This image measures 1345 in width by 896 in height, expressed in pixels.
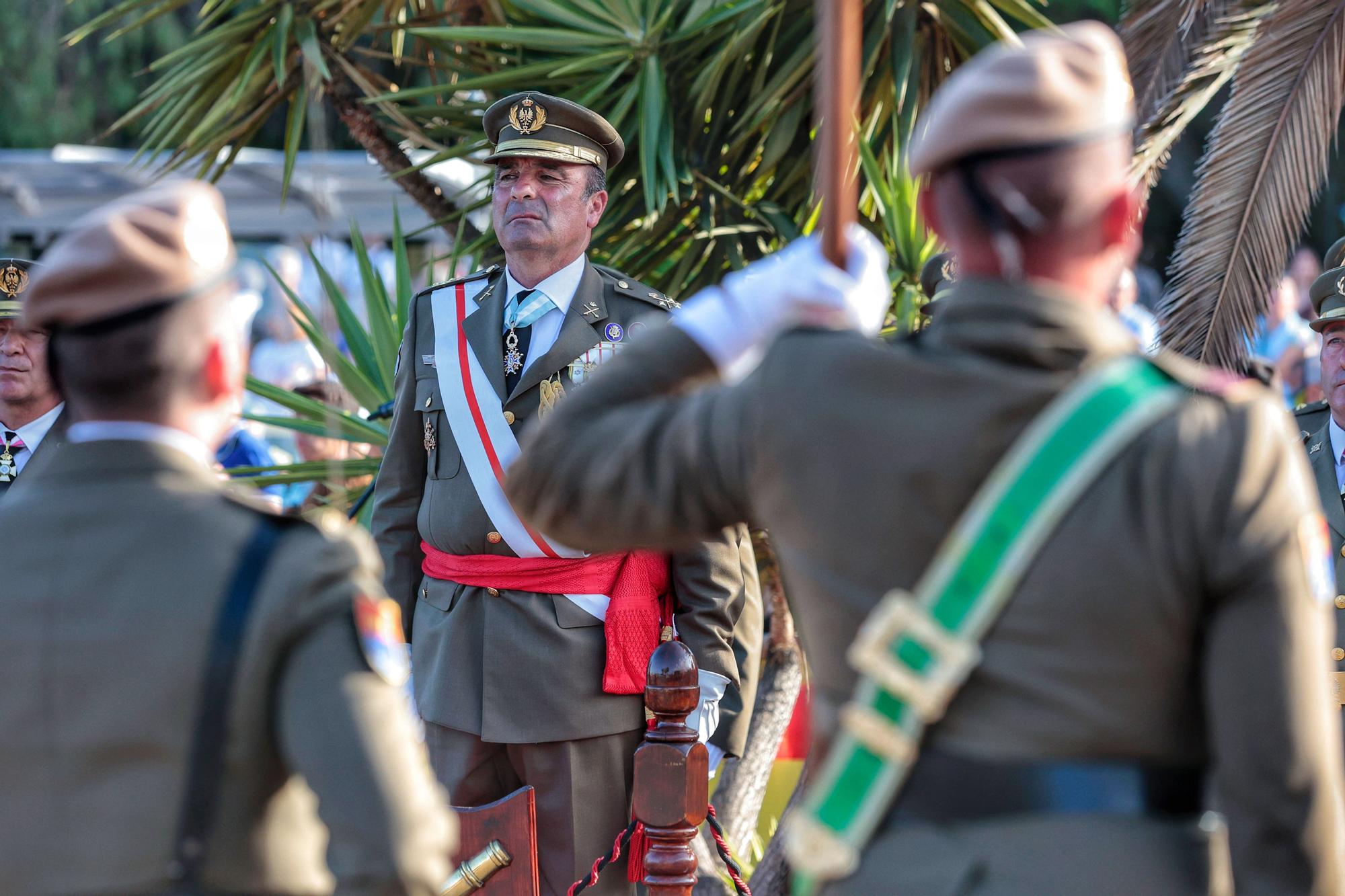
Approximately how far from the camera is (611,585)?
3828mm

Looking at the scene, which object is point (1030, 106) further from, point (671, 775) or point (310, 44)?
point (310, 44)

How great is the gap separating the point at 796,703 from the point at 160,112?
3195 millimetres

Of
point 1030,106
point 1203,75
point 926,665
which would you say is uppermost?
point 1203,75

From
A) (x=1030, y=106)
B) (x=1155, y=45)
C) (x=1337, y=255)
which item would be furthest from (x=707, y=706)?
(x=1155, y=45)

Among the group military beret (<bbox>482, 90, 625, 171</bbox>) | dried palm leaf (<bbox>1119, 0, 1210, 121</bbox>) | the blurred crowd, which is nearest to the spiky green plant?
military beret (<bbox>482, 90, 625, 171</bbox>)

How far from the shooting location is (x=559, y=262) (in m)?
4.05

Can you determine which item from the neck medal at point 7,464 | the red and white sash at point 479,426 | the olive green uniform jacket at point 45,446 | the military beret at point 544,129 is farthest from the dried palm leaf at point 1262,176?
the neck medal at point 7,464

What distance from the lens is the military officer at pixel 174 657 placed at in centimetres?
175

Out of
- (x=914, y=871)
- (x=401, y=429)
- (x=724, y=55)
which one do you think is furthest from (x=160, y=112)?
(x=914, y=871)

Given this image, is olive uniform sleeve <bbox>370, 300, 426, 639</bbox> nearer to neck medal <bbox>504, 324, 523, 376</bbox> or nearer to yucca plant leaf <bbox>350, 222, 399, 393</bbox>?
neck medal <bbox>504, 324, 523, 376</bbox>

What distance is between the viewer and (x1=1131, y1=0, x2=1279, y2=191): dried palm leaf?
5.53m

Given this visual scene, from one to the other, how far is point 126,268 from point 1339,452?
3287 millimetres

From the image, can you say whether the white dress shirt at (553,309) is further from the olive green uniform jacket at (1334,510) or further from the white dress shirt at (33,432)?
the olive green uniform jacket at (1334,510)

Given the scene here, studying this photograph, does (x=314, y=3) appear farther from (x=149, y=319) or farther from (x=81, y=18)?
(x=81, y=18)
